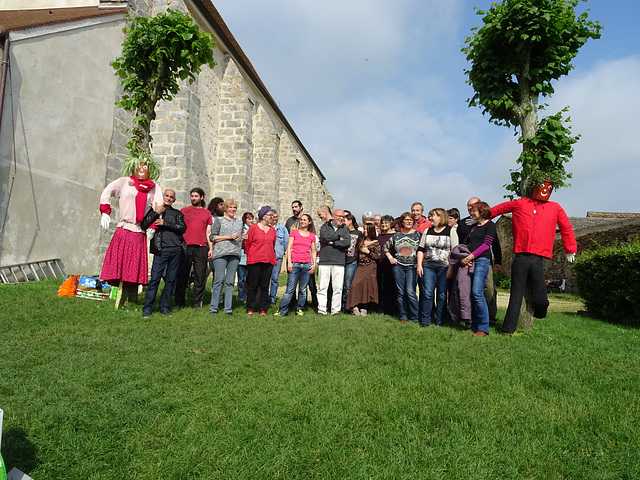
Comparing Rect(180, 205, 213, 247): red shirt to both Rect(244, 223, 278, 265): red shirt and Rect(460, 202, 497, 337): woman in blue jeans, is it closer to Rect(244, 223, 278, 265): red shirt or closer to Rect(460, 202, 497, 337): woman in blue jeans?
Rect(244, 223, 278, 265): red shirt

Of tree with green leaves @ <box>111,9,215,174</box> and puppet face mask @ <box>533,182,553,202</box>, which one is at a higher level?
tree with green leaves @ <box>111,9,215,174</box>

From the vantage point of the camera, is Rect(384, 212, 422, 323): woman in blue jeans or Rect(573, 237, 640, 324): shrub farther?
Rect(573, 237, 640, 324): shrub

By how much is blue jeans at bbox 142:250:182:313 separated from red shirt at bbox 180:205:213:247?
2.06 feet

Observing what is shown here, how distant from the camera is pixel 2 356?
3826 mm

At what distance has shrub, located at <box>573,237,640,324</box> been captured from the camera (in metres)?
7.71

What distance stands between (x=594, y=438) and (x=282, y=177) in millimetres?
22190

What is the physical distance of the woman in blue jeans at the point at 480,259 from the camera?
19.6 feet

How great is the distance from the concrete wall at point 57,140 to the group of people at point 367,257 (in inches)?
Answer: 136

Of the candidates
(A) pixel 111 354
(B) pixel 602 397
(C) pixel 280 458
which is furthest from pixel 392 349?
(A) pixel 111 354

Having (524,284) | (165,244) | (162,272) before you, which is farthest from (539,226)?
(162,272)

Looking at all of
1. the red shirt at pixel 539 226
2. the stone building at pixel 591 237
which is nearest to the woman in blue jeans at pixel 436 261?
the red shirt at pixel 539 226

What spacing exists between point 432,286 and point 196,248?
405cm

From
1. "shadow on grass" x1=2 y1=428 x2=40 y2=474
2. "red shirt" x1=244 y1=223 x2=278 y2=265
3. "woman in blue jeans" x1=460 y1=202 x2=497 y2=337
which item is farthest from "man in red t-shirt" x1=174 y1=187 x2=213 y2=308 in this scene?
"shadow on grass" x1=2 y1=428 x2=40 y2=474

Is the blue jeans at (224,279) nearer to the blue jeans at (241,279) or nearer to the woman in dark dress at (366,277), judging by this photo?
the blue jeans at (241,279)
